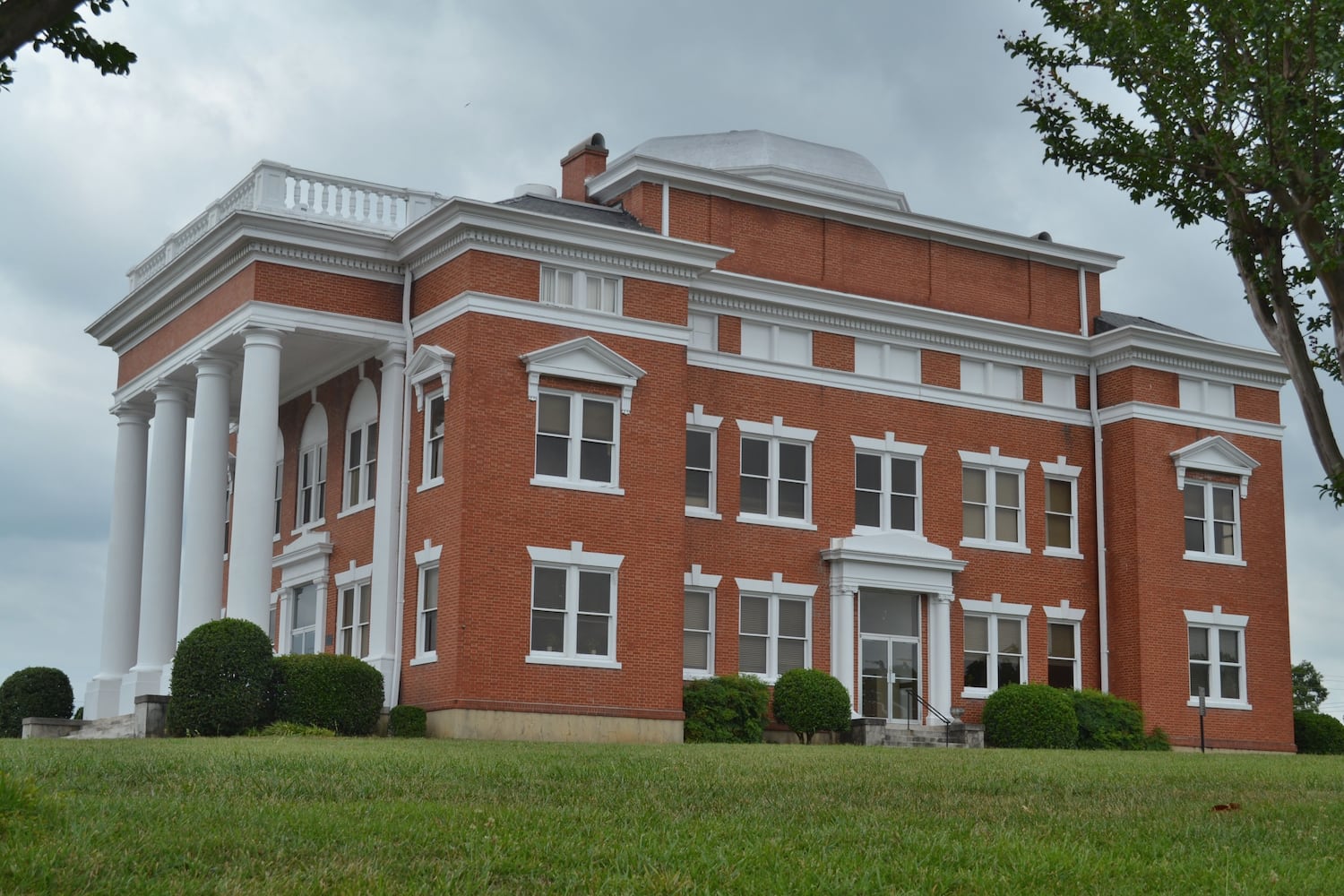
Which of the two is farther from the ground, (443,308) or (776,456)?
(443,308)

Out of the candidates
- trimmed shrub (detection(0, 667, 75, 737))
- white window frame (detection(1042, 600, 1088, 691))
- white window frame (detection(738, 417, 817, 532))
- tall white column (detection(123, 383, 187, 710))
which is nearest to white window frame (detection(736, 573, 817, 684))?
white window frame (detection(738, 417, 817, 532))

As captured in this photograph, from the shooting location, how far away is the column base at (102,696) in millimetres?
39062

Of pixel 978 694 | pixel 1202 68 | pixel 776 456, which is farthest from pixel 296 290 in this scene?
pixel 1202 68

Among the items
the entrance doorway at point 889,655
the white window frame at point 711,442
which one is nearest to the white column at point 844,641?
the entrance doorway at point 889,655

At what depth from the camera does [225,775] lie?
15.6 metres

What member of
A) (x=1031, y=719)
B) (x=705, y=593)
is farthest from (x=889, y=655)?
(x=705, y=593)

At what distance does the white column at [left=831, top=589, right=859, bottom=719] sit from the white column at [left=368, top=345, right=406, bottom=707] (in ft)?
32.5

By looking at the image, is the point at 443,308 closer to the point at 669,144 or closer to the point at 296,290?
the point at 296,290

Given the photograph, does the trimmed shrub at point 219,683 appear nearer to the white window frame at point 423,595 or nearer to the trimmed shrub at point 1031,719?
the white window frame at point 423,595

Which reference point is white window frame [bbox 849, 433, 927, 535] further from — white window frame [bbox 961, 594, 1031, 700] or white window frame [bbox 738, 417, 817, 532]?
white window frame [bbox 961, 594, 1031, 700]

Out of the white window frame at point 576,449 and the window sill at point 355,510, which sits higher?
the white window frame at point 576,449

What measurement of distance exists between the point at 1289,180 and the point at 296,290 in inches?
873

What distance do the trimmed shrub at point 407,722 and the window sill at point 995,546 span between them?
1449 cm

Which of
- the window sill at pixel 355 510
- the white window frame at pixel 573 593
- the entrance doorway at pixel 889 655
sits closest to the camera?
the white window frame at pixel 573 593
